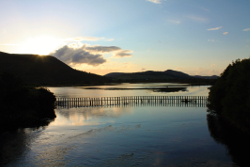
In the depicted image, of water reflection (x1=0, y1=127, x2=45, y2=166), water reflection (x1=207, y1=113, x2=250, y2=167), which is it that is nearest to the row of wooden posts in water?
water reflection (x1=207, y1=113, x2=250, y2=167)

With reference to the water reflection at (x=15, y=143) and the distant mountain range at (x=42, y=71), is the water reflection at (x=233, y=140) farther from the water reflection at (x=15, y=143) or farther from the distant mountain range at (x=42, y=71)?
the distant mountain range at (x=42, y=71)

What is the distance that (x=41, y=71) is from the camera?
5655 inches

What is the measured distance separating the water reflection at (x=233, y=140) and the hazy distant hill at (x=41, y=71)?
120m

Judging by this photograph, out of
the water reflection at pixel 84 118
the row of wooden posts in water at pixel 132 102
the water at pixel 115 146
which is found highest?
the row of wooden posts in water at pixel 132 102

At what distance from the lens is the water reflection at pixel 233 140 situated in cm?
1157

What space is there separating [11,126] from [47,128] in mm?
4022

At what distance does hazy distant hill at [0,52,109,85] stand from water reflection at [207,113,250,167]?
12033 centimetres

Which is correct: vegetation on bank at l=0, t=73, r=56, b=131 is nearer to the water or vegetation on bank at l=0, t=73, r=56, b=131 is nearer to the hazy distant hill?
the water

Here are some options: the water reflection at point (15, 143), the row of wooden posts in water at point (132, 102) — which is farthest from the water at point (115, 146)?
the row of wooden posts in water at point (132, 102)

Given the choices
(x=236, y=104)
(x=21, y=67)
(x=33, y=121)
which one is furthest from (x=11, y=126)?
(x=21, y=67)

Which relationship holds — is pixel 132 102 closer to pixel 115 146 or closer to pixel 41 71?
pixel 115 146

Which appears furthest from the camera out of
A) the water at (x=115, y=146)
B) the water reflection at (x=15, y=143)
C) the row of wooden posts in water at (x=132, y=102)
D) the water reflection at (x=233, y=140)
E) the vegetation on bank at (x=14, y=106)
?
the row of wooden posts in water at (x=132, y=102)

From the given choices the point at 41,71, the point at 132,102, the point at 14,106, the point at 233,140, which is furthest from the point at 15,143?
the point at 41,71

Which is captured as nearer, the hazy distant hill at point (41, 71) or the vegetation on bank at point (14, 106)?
the vegetation on bank at point (14, 106)
